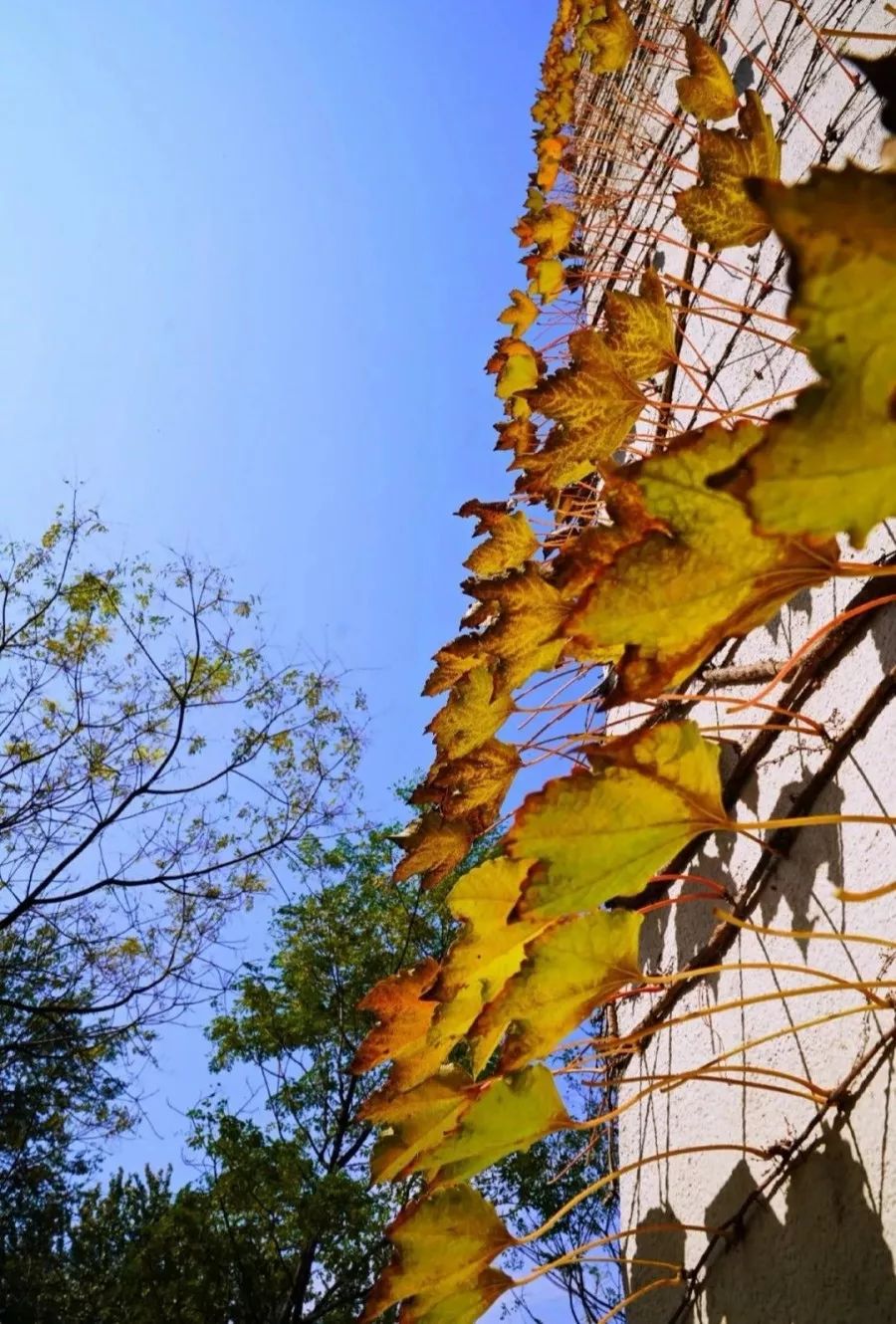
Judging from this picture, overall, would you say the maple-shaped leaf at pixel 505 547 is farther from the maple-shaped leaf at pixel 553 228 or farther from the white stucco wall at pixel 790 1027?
the maple-shaped leaf at pixel 553 228

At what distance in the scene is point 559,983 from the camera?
1.86 ft

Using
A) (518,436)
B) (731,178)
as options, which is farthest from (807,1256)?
(518,436)

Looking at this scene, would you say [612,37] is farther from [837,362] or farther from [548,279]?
[837,362]

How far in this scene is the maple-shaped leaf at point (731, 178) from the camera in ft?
2.67

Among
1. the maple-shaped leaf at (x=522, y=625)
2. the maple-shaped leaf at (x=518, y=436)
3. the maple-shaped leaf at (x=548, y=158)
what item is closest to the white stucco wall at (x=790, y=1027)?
the maple-shaped leaf at (x=522, y=625)

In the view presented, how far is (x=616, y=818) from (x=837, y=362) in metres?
0.28

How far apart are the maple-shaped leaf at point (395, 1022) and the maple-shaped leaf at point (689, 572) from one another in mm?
501

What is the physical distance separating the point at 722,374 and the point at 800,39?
2.12 ft

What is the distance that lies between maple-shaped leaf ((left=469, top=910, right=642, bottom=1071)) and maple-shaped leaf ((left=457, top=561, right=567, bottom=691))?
26 centimetres

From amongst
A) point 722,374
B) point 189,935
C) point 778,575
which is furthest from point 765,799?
point 189,935

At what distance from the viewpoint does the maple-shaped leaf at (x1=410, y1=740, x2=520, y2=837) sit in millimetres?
986

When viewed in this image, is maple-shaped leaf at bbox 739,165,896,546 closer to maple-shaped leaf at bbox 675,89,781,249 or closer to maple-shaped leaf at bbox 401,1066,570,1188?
maple-shaped leaf at bbox 401,1066,570,1188

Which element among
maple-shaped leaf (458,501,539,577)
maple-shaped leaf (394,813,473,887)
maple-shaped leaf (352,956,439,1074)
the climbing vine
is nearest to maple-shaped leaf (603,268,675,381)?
the climbing vine

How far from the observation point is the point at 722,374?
159 cm
